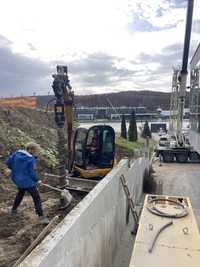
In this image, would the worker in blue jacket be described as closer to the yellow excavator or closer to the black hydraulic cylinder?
the yellow excavator

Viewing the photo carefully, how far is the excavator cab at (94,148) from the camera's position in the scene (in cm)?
1037

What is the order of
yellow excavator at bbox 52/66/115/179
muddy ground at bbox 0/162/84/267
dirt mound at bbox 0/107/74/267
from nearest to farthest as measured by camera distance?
1. muddy ground at bbox 0/162/84/267
2. dirt mound at bbox 0/107/74/267
3. yellow excavator at bbox 52/66/115/179

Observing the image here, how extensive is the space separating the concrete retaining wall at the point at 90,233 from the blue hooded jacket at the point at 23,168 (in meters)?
1.54

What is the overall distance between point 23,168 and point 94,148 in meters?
3.52

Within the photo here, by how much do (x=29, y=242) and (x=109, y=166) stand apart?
15.0 feet

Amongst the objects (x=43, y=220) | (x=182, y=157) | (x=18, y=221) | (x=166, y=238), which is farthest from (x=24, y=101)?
(x=166, y=238)

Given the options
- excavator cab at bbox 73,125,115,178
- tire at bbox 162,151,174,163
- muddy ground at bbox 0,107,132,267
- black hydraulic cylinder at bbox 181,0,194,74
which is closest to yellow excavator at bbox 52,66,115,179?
excavator cab at bbox 73,125,115,178

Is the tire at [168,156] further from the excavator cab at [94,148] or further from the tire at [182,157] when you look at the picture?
the excavator cab at [94,148]

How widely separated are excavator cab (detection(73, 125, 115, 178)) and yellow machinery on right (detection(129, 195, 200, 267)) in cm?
320

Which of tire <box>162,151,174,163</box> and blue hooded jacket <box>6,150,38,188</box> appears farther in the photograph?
tire <box>162,151,174,163</box>

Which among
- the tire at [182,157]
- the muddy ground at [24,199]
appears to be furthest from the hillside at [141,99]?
the muddy ground at [24,199]

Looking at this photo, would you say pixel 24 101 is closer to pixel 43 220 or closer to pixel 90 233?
pixel 43 220

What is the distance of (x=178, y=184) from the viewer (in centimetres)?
1698

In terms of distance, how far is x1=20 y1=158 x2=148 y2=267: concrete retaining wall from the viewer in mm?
3889
